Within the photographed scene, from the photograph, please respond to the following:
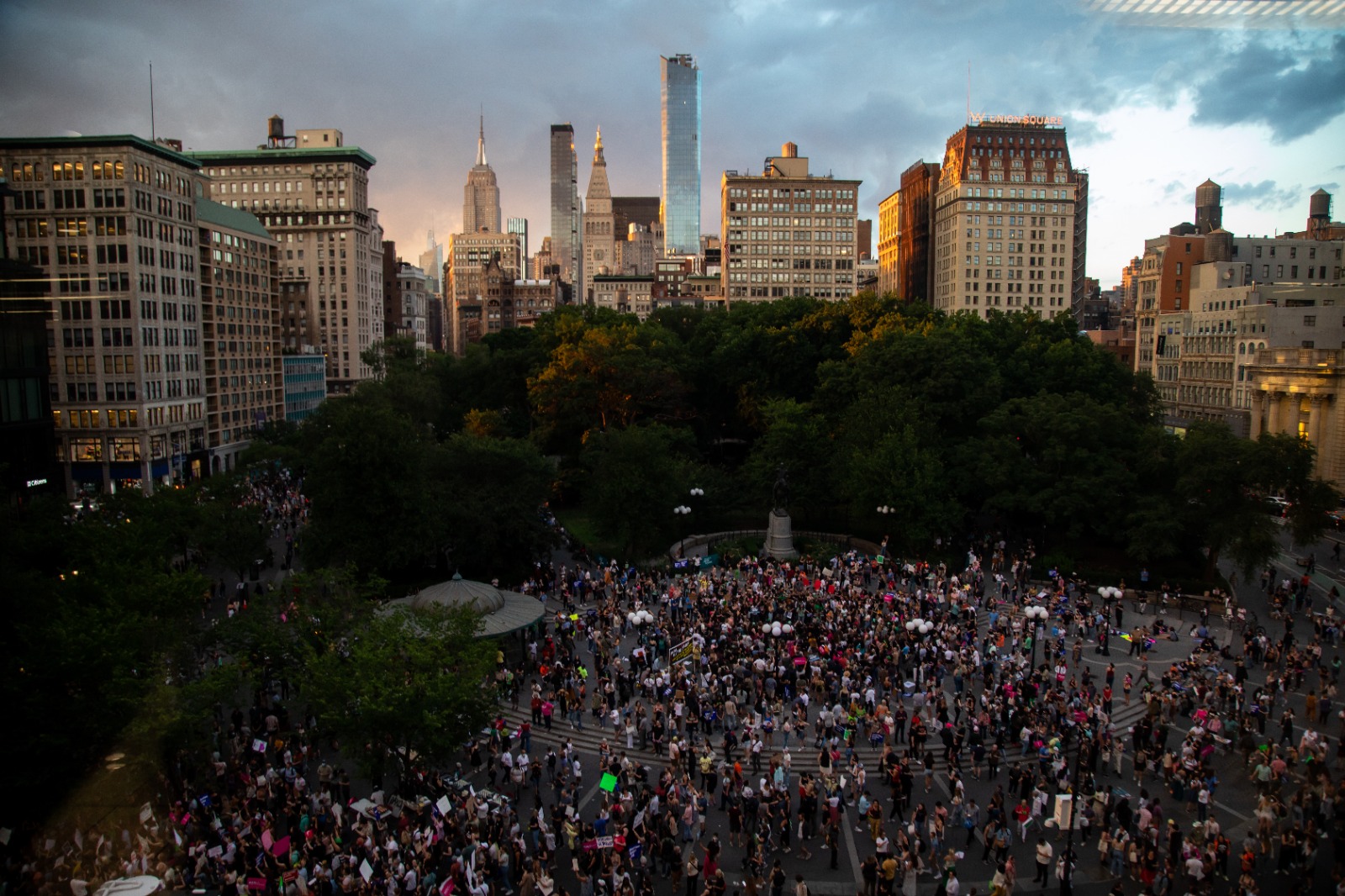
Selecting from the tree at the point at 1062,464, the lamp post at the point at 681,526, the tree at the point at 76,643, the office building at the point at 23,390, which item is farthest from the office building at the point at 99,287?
the tree at the point at 1062,464

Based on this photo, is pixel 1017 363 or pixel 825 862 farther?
pixel 1017 363

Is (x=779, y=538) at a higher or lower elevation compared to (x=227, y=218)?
lower

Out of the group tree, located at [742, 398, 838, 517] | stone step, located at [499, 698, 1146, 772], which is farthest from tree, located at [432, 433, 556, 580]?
stone step, located at [499, 698, 1146, 772]

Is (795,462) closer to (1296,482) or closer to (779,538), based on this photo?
(779,538)

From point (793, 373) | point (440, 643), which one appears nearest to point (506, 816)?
point (440, 643)

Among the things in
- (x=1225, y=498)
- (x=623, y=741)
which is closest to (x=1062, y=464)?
(x=1225, y=498)

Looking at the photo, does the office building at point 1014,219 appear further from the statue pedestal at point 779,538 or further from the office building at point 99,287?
the office building at point 99,287

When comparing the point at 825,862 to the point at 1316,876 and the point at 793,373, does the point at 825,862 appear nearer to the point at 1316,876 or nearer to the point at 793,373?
the point at 1316,876
